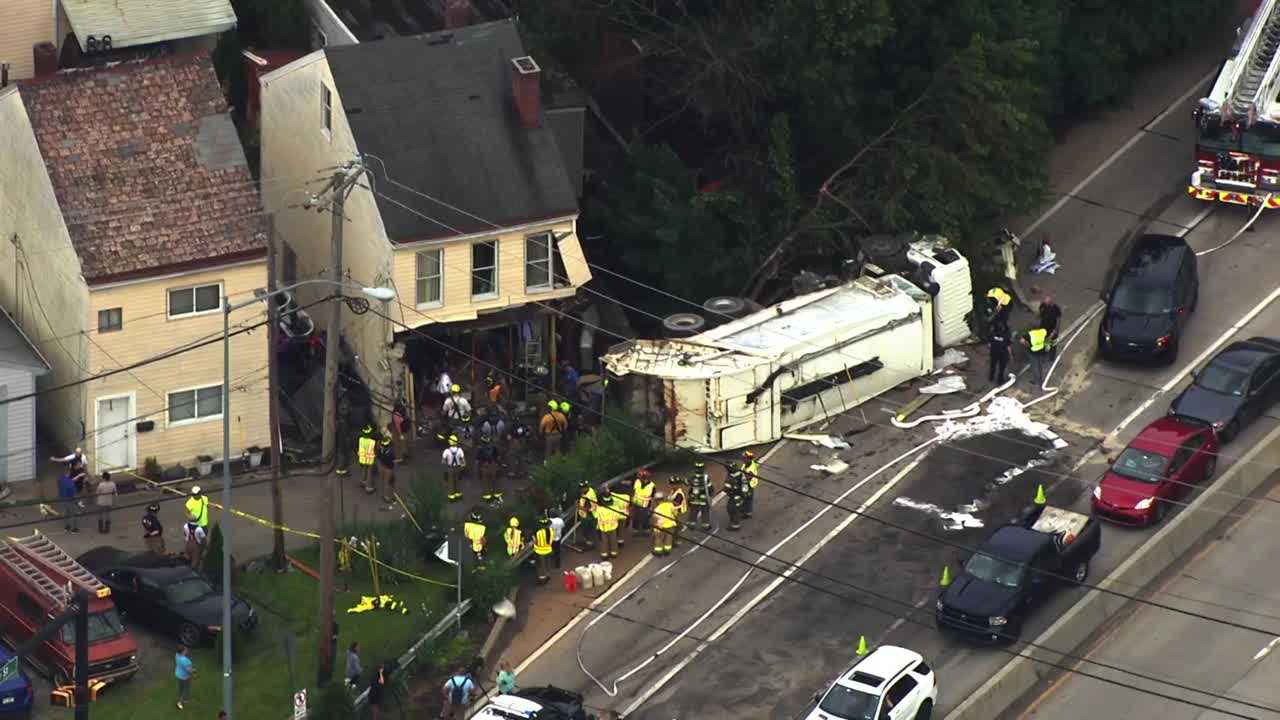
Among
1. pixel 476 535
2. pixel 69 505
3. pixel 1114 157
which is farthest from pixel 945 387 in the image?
pixel 69 505

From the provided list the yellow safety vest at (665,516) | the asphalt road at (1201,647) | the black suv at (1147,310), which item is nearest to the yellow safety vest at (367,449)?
the yellow safety vest at (665,516)

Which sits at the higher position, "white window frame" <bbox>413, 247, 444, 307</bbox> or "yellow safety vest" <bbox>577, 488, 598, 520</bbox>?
"white window frame" <bbox>413, 247, 444, 307</bbox>

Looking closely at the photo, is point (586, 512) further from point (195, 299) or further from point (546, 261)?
point (195, 299)

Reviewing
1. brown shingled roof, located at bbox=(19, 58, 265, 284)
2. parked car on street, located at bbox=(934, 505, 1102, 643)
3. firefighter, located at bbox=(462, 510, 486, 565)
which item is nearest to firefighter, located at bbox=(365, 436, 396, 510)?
firefighter, located at bbox=(462, 510, 486, 565)

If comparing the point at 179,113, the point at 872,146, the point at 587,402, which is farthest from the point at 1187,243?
the point at 179,113

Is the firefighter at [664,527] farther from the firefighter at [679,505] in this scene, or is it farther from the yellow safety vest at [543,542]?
the yellow safety vest at [543,542]

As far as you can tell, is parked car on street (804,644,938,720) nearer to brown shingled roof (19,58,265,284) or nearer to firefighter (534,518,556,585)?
firefighter (534,518,556,585)

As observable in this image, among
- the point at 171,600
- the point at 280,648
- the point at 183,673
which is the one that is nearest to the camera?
the point at 183,673
